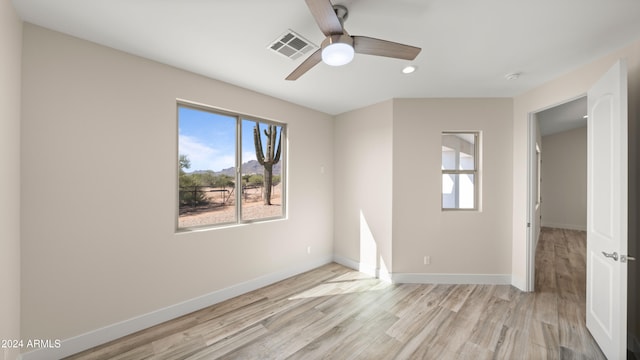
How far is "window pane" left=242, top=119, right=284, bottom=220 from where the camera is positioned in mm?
3238

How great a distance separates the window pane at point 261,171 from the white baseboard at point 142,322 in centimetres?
88

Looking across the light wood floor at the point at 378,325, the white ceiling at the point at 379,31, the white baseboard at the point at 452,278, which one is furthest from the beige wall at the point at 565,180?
the white ceiling at the point at 379,31

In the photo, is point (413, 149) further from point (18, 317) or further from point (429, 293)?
point (18, 317)

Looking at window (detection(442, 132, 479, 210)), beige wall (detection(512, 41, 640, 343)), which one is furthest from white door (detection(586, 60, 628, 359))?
window (detection(442, 132, 479, 210))

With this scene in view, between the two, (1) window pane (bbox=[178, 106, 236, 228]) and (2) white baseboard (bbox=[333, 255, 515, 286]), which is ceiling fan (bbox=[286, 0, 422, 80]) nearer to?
(1) window pane (bbox=[178, 106, 236, 228])

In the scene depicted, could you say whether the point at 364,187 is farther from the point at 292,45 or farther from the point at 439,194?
the point at 292,45

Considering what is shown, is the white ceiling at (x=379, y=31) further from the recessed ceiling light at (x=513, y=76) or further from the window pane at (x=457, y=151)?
the window pane at (x=457, y=151)

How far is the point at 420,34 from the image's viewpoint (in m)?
1.90

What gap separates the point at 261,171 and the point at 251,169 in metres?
0.18

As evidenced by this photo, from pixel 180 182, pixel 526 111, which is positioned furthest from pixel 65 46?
pixel 526 111

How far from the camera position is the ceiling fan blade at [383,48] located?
1.53 metres

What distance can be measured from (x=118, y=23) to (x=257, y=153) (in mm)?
1885

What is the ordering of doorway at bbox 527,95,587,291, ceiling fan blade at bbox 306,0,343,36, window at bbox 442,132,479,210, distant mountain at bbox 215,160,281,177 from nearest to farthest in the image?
1. ceiling fan blade at bbox 306,0,343,36
2. distant mountain at bbox 215,160,281,177
3. window at bbox 442,132,479,210
4. doorway at bbox 527,95,587,291

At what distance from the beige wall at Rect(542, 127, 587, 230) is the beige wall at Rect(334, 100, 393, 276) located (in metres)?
6.67
